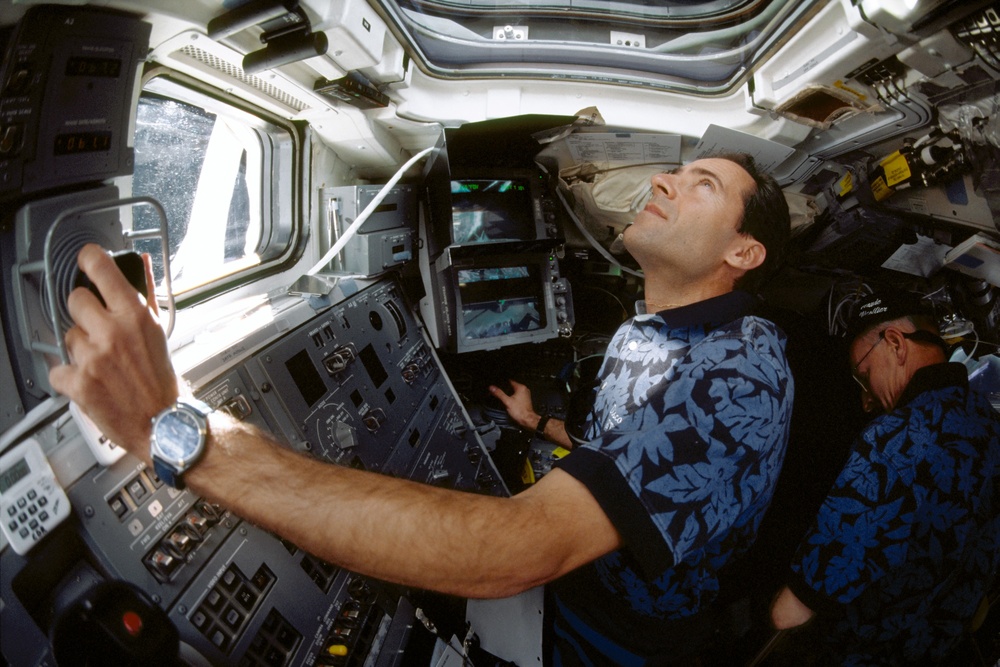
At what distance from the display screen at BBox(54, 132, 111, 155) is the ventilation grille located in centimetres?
58

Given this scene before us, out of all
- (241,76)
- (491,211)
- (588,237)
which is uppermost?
(241,76)

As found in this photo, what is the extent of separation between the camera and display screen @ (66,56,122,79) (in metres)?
0.92

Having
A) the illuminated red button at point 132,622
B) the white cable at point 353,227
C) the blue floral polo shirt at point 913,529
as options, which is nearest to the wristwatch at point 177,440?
the illuminated red button at point 132,622

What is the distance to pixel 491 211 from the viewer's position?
7.88 feet

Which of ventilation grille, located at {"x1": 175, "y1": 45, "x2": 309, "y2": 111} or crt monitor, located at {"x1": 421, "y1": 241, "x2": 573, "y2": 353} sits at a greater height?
ventilation grille, located at {"x1": 175, "y1": 45, "x2": 309, "y2": 111}

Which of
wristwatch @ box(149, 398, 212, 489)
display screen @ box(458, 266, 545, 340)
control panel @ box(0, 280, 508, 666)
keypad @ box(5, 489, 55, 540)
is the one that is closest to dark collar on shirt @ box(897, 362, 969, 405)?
display screen @ box(458, 266, 545, 340)

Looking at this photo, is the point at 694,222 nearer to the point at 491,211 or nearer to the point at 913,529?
the point at 491,211

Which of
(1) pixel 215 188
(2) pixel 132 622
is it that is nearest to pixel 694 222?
(2) pixel 132 622

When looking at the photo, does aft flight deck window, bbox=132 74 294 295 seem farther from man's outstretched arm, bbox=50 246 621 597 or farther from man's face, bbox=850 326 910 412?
man's face, bbox=850 326 910 412

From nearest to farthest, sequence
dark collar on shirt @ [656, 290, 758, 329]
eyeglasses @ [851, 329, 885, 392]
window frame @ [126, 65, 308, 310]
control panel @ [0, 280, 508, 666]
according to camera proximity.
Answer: control panel @ [0, 280, 508, 666] < dark collar on shirt @ [656, 290, 758, 329] < window frame @ [126, 65, 308, 310] < eyeglasses @ [851, 329, 885, 392]

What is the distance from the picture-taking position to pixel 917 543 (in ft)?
5.13

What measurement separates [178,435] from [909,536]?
2.28m

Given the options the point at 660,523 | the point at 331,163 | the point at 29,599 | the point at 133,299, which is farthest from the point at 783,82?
the point at 29,599

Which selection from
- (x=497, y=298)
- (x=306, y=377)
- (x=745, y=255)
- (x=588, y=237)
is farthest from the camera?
(x=588, y=237)
